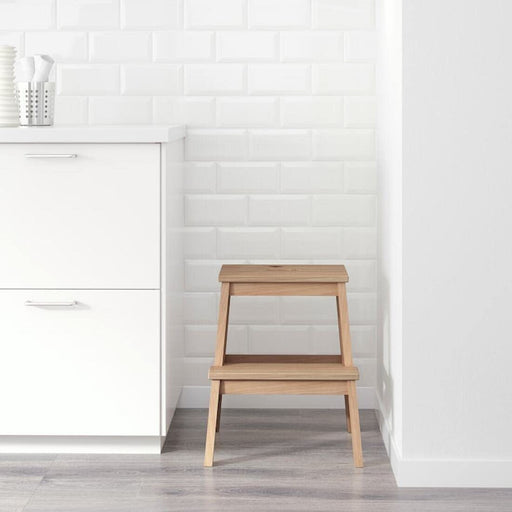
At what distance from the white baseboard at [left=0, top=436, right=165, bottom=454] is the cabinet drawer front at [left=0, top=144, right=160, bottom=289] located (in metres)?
0.46

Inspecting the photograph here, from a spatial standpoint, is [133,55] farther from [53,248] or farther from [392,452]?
[392,452]

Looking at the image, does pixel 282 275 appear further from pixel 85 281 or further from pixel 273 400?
pixel 273 400

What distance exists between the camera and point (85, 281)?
104 inches

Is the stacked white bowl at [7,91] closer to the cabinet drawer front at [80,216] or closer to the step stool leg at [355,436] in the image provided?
the cabinet drawer front at [80,216]

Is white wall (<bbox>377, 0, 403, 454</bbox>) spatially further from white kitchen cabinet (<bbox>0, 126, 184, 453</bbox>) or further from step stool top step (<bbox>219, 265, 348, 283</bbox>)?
white kitchen cabinet (<bbox>0, 126, 184, 453</bbox>)

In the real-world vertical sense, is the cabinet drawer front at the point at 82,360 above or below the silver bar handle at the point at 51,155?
below

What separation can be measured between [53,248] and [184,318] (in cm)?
74

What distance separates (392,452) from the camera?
8.61ft

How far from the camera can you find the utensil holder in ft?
9.46
